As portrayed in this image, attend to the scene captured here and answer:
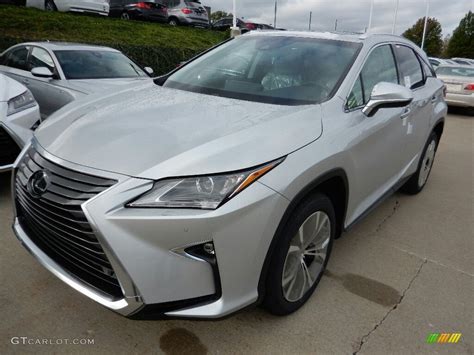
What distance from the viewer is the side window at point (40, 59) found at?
19.6 ft

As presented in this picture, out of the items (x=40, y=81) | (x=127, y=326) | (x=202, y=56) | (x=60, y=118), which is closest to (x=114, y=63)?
(x=40, y=81)

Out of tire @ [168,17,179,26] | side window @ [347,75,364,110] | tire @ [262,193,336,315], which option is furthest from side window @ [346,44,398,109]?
tire @ [168,17,179,26]

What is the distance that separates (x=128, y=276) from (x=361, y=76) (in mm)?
2042

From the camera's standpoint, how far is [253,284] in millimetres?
2002

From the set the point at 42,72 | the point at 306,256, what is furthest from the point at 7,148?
the point at 306,256

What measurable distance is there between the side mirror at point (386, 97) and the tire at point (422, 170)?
5.80 ft

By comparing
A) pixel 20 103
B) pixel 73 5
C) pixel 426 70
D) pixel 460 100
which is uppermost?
pixel 73 5

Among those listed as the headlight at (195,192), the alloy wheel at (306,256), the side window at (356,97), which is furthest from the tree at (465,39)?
Result: the headlight at (195,192)

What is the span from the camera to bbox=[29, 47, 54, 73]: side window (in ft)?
19.6

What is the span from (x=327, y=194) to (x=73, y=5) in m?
16.7

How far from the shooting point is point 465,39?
2226 inches

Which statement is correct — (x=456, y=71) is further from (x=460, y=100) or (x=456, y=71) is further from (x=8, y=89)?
(x=8, y=89)

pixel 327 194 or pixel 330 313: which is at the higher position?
pixel 327 194

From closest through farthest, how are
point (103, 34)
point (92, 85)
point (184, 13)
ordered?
point (92, 85) → point (103, 34) → point (184, 13)
